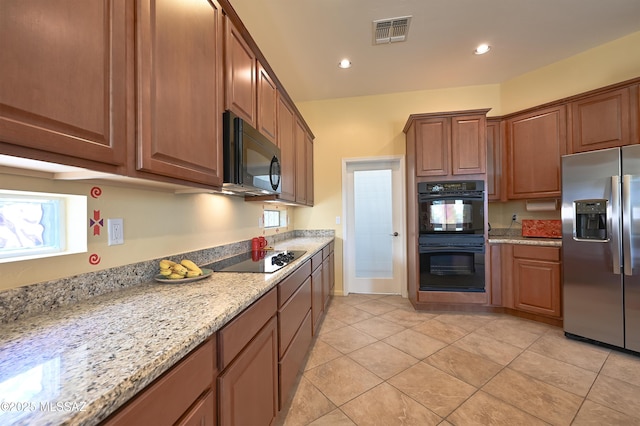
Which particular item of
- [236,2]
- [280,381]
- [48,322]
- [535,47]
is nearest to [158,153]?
[48,322]

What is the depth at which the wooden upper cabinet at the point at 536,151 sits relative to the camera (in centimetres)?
278

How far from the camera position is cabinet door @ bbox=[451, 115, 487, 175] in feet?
9.70

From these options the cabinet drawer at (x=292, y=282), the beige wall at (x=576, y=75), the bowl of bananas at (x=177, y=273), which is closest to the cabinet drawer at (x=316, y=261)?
the cabinet drawer at (x=292, y=282)

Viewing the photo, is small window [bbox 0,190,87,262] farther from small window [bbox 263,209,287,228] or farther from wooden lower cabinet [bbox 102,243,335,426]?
small window [bbox 263,209,287,228]

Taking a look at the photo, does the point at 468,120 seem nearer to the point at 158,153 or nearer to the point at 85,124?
the point at 158,153

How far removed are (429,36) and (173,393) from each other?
3253 mm

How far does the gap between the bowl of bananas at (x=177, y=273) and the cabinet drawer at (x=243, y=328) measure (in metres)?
0.37

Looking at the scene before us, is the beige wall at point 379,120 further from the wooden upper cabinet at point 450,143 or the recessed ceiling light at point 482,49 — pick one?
the recessed ceiling light at point 482,49

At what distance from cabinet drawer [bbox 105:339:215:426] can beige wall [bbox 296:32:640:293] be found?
10.1 ft

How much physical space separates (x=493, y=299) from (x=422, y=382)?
5.89 ft

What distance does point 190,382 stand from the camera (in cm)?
70

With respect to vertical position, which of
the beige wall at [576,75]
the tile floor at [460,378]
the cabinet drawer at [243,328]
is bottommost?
the tile floor at [460,378]

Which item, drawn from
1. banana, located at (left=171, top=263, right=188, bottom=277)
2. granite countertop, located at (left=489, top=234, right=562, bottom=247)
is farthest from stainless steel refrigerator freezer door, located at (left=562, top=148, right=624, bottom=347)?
banana, located at (left=171, top=263, right=188, bottom=277)

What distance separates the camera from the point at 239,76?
1572 mm
